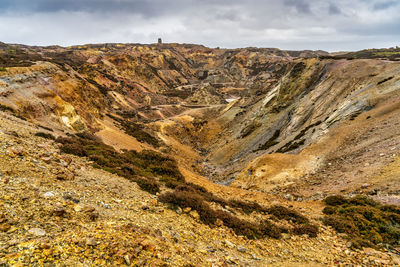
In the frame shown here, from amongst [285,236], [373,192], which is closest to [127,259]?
[285,236]

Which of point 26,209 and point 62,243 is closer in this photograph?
point 62,243

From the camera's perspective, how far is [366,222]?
440 inches

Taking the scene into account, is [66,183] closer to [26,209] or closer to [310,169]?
[26,209]

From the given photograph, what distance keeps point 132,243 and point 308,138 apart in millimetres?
31258

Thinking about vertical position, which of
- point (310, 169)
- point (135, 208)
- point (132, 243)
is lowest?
point (310, 169)

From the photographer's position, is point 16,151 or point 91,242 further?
point 16,151

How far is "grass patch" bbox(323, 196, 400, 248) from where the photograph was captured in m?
9.78

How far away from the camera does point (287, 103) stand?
169ft

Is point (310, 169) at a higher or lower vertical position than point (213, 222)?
lower

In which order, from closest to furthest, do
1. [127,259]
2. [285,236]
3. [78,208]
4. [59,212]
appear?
1. [127,259]
2. [59,212]
3. [78,208]
4. [285,236]

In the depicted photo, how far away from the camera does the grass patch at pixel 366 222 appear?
32.1ft

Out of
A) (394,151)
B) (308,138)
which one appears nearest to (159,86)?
(308,138)

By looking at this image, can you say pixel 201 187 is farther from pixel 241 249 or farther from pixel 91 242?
pixel 91 242

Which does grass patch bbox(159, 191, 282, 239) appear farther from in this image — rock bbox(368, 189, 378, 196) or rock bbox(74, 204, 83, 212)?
rock bbox(368, 189, 378, 196)
